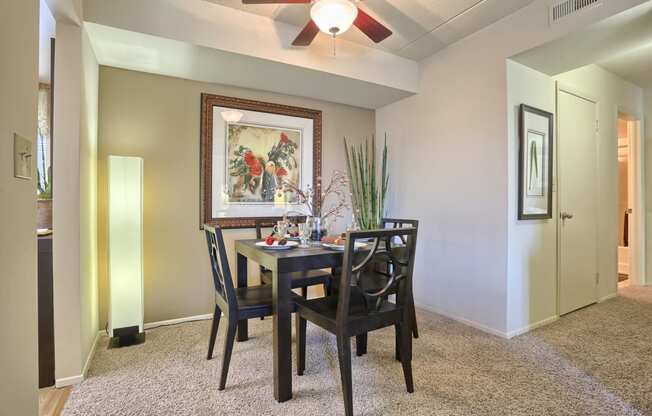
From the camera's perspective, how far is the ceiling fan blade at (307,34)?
215cm

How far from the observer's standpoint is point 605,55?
255 cm

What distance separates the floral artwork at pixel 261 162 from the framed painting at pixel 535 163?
2.06 m

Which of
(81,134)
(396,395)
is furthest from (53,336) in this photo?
(396,395)

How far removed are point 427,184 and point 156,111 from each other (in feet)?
8.57

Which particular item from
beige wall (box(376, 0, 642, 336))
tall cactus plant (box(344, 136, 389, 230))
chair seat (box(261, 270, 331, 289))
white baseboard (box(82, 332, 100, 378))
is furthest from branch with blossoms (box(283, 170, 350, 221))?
white baseboard (box(82, 332, 100, 378))

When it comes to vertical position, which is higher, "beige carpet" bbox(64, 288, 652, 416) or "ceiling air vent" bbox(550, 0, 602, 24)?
"ceiling air vent" bbox(550, 0, 602, 24)

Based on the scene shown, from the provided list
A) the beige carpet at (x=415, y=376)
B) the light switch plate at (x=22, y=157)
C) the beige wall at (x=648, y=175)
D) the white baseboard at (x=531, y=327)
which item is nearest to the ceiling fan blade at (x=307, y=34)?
the light switch plate at (x=22, y=157)

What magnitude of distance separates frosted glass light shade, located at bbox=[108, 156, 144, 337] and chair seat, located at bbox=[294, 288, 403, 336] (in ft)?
4.25

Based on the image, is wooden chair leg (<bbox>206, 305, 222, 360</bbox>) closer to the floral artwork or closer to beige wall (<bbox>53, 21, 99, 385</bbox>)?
beige wall (<bbox>53, 21, 99, 385</bbox>)

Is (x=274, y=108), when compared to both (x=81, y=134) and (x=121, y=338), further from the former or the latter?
(x=121, y=338)

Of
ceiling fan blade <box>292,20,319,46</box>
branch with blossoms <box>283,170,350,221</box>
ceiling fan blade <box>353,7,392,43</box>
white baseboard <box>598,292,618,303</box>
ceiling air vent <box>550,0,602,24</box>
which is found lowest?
white baseboard <box>598,292,618,303</box>

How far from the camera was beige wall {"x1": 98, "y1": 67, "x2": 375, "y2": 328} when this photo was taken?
2.66m

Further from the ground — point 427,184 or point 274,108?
point 274,108

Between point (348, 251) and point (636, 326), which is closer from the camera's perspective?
point (348, 251)
